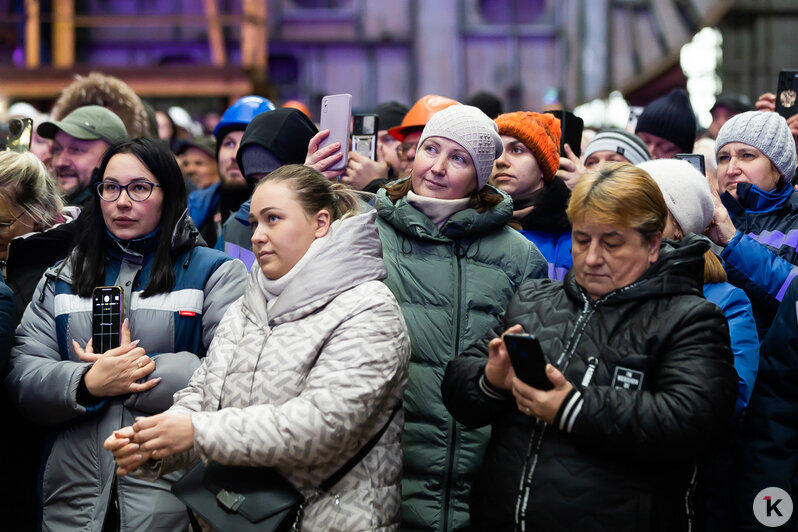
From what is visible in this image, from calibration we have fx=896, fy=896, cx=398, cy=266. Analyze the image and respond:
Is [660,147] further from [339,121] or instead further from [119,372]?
[119,372]

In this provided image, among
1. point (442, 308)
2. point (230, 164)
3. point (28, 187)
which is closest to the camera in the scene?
point (442, 308)

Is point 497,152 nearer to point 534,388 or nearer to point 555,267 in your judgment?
point 555,267

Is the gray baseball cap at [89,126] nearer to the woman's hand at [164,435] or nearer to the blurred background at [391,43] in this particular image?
the woman's hand at [164,435]

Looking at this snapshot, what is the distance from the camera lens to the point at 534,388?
2246 millimetres

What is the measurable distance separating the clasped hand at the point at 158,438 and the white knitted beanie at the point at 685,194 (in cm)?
168

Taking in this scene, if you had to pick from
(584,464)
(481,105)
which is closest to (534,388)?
(584,464)

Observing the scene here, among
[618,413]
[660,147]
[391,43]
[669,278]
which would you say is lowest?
[618,413]

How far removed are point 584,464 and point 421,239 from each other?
105 centimetres

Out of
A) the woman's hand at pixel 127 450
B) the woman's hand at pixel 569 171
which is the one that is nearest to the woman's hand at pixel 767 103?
the woman's hand at pixel 569 171

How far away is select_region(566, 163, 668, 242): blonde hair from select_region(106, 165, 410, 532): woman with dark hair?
622mm

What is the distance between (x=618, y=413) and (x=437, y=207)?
1.12 m

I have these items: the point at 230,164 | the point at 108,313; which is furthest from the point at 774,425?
the point at 230,164

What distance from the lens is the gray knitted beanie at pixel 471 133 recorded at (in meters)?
3.19

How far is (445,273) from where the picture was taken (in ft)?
9.66
